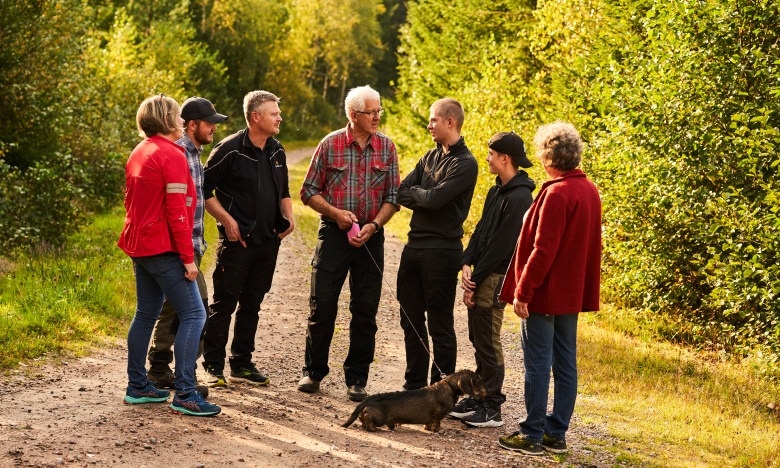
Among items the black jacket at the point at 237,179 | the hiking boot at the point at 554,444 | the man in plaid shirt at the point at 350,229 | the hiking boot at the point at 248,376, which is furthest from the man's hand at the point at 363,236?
the hiking boot at the point at 554,444

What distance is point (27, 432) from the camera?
17.2ft

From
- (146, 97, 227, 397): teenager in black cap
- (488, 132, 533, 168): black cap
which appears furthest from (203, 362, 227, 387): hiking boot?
(488, 132, 533, 168): black cap

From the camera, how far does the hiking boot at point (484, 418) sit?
630 cm

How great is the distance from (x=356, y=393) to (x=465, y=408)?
3.03 ft

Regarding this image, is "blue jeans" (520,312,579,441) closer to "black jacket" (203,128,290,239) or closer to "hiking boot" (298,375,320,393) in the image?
"hiking boot" (298,375,320,393)

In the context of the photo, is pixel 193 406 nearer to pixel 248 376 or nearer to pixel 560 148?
pixel 248 376

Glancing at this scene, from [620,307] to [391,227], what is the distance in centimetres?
976

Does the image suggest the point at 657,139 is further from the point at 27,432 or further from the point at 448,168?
the point at 27,432

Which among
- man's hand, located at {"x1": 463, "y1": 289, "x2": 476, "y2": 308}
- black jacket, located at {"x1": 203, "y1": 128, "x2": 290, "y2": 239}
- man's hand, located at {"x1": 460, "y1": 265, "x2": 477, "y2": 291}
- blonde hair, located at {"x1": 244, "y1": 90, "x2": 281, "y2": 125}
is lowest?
man's hand, located at {"x1": 463, "y1": 289, "x2": 476, "y2": 308}

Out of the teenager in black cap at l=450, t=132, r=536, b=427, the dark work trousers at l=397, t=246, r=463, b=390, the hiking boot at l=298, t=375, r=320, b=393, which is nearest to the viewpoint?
the teenager in black cap at l=450, t=132, r=536, b=427

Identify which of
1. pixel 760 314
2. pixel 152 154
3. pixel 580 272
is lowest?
pixel 760 314

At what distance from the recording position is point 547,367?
18.7 ft

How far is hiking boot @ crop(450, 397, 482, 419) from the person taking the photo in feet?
21.1

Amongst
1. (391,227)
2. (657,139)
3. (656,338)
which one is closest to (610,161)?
(657,139)
